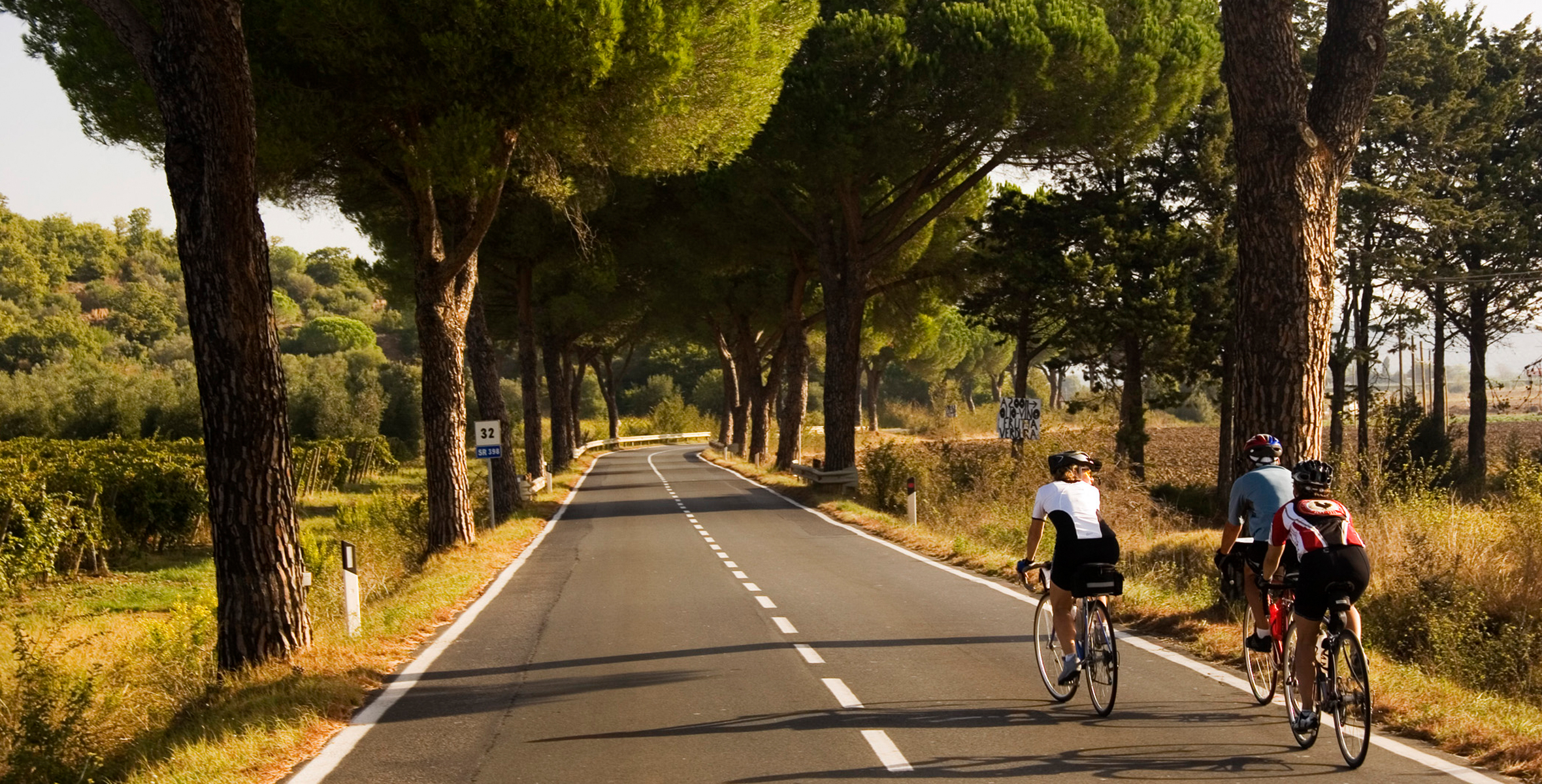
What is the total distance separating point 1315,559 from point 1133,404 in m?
31.3

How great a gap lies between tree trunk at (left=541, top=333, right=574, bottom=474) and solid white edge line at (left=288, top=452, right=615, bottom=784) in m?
32.2

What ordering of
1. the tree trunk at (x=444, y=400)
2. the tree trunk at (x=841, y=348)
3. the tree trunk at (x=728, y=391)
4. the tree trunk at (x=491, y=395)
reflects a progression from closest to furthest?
the tree trunk at (x=444, y=400)
the tree trunk at (x=491, y=395)
the tree trunk at (x=841, y=348)
the tree trunk at (x=728, y=391)

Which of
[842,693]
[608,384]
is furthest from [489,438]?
[608,384]

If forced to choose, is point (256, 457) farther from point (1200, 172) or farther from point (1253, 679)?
point (1200, 172)

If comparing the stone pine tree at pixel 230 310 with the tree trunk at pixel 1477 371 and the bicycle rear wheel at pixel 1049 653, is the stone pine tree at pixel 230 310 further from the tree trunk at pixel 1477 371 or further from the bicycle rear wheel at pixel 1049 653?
the tree trunk at pixel 1477 371

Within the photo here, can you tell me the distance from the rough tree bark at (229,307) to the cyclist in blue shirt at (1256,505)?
7313 mm

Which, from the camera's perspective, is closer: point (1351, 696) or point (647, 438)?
point (1351, 696)

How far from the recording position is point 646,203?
3578 centimetres

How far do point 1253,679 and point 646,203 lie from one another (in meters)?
29.1

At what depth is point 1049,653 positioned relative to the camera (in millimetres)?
8805

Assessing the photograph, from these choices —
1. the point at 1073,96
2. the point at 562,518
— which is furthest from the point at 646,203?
the point at 1073,96

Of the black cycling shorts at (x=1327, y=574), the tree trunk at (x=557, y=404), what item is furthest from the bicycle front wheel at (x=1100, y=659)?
the tree trunk at (x=557, y=404)

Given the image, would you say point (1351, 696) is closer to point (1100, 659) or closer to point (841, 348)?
point (1100, 659)

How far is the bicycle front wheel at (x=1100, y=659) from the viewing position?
7840 mm
